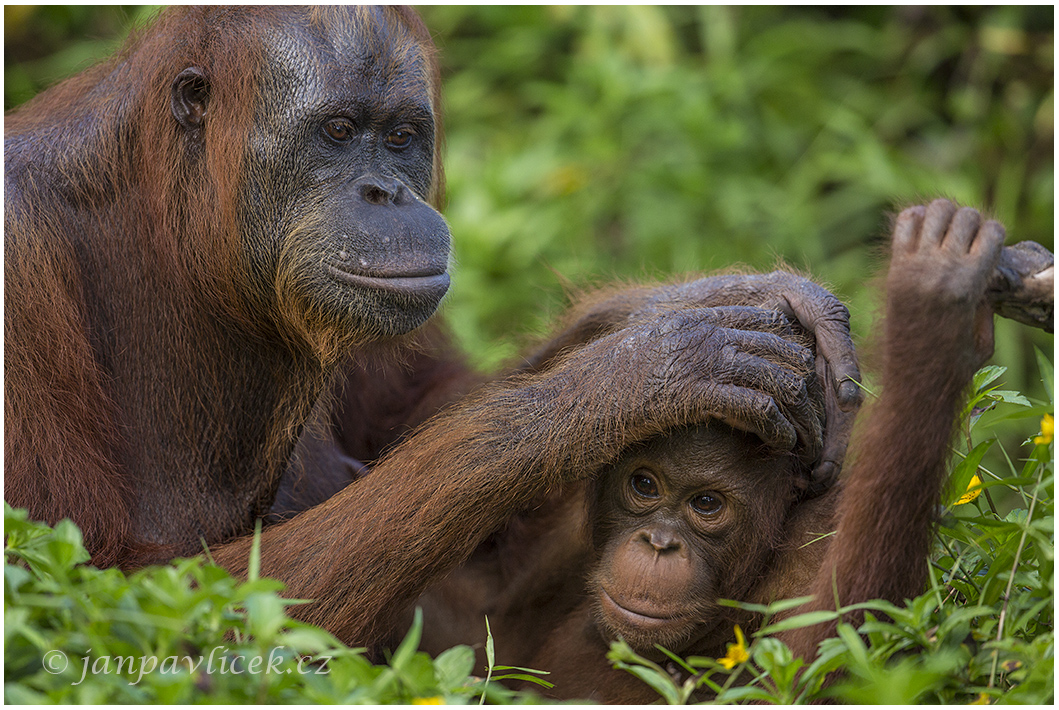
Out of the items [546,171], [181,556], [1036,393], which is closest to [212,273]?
[181,556]

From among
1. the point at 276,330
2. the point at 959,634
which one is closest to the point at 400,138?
the point at 276,330

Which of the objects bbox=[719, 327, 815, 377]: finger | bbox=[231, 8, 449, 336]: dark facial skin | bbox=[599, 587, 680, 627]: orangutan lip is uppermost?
bbox=[231, 8, 449, 336]: dark facial skin

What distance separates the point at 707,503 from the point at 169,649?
1.51m

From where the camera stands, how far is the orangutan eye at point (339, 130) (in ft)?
9.68

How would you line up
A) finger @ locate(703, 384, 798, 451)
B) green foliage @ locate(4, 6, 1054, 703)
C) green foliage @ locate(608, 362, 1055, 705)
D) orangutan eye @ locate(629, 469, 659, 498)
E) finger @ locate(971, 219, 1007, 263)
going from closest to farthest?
green foliage @ locate(608, 362, 1055, 705)
finger @ locate(971, 219, 1007, 263)
finger @ locate(703, 384, 798, 451)
orangutan eye @ locate(629, 469, 659, 498)
green foliage @ locate(4, 6, 1054, 703)

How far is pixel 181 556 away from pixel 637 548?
122 centimetres

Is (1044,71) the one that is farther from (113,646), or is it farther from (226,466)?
(113,646)

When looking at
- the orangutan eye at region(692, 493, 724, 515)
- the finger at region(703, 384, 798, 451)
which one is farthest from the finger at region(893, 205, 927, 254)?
the orangutan eye at region(692, 493, 724, 515)

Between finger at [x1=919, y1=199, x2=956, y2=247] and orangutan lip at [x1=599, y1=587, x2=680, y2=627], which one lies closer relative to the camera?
finger at [x1=919, y1=199, x2=956, y2=247]

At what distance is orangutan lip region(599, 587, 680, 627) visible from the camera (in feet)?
9.45

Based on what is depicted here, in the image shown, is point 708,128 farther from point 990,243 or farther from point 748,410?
point 990,243

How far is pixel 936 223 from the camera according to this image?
2.36m

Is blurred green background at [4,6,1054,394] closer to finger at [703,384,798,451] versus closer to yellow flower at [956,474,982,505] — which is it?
finger at [703,384,798,451]

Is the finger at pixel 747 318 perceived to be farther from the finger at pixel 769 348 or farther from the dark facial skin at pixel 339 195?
the dark facial skin at pixel 339 195
